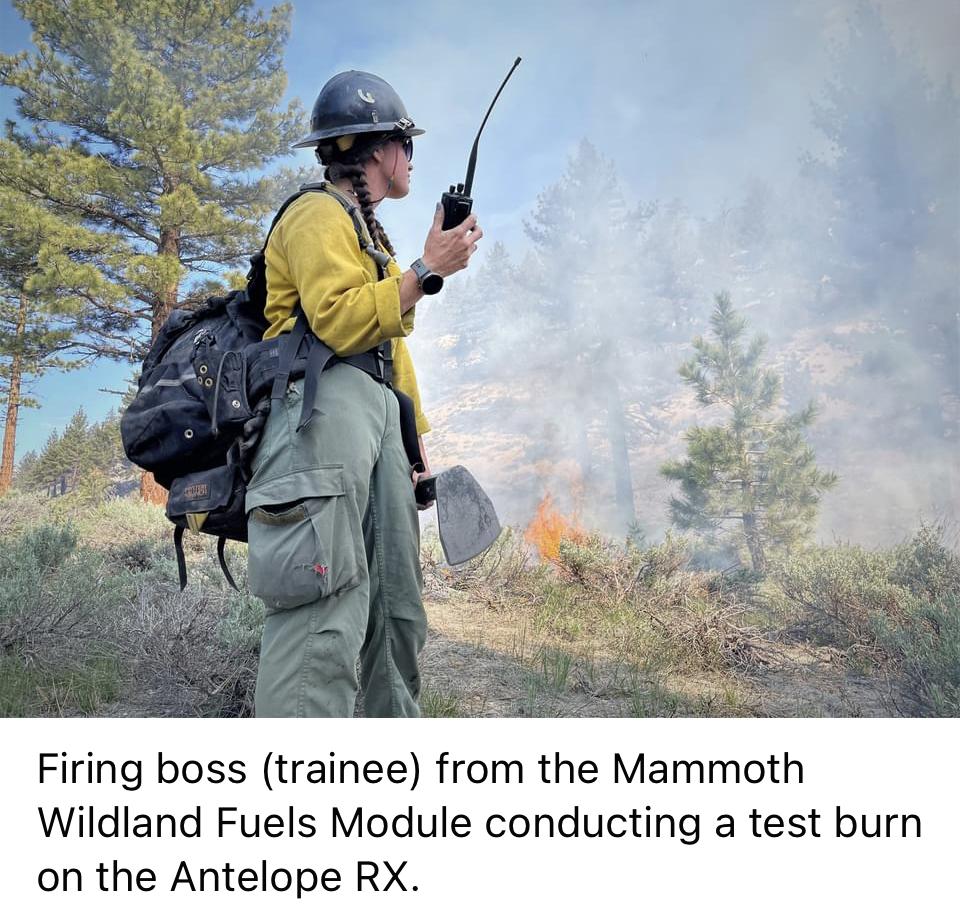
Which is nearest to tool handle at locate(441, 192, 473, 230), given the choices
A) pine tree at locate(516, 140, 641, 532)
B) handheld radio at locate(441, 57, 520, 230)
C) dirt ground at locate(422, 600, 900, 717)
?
handheld radio at locate(441, 57, 520, 230)

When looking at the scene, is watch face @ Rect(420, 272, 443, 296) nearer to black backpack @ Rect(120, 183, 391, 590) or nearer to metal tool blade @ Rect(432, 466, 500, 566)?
black backpack @ Rect(120, 183, 391, 590)

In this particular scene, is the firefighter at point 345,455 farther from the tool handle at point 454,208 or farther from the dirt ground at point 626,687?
the dirt ground at point 626,687

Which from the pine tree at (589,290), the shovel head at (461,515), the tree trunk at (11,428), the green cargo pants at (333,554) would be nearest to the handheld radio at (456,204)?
the green cargo pants at (333,554)

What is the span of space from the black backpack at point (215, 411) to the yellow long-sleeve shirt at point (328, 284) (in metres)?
0.05

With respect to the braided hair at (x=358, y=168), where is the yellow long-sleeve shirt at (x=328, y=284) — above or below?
below

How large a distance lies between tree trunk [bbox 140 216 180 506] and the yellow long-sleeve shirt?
10.1 meters

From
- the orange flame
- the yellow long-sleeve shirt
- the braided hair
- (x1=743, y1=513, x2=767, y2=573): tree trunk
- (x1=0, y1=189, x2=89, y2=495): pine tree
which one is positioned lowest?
(x1=743, y1=513, x2=767, y2=573): tree trunk

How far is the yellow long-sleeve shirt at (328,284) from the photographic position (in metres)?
1.91

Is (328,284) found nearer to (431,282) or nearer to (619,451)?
(431,282)

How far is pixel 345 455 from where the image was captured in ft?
6.41

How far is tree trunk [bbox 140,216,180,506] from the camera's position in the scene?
449 inches
